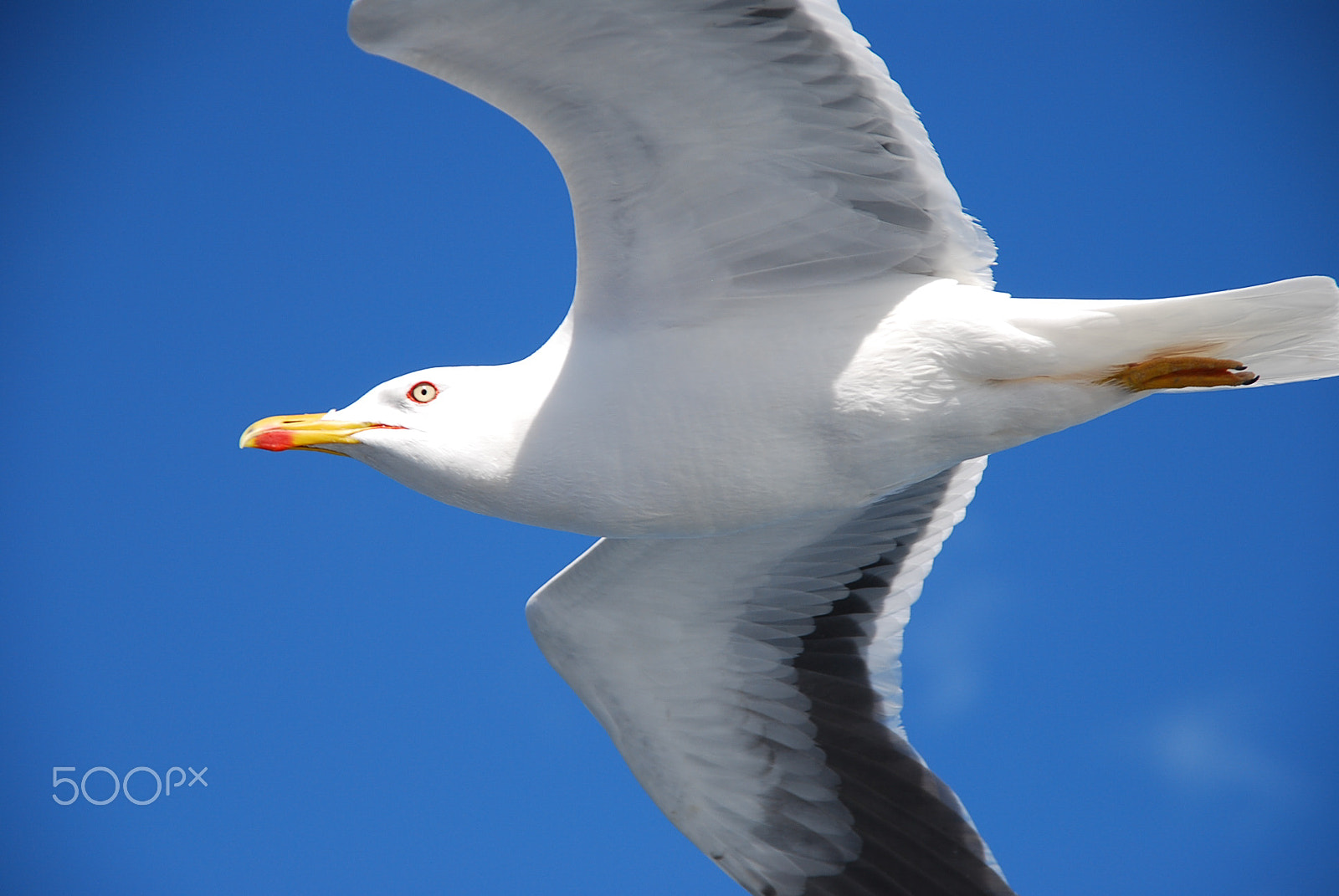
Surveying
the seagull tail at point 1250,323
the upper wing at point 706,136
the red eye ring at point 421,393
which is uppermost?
the upper wing at point 706,136

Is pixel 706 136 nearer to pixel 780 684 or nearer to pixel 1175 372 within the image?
pixel 1175 372

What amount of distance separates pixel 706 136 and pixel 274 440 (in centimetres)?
158

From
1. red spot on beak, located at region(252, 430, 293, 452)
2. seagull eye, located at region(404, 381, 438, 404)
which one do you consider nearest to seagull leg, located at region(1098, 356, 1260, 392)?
seagull eye, located at region(404, 381, 438, 404)

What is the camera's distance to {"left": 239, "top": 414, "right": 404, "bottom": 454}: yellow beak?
380cm

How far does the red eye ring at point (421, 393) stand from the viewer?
12.6 ft

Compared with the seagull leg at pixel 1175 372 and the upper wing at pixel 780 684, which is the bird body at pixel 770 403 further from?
the upper wing at pixel 780 684

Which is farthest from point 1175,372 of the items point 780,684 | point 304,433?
point 304,433

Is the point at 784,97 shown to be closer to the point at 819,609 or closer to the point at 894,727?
the point at 819,609

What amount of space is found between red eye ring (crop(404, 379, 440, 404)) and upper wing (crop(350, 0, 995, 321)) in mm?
531

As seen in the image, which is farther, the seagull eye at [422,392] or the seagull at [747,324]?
the seagull eye at [422,392]

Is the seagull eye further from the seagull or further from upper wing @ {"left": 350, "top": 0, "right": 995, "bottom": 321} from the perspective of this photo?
upper wing @ {"left": 350, "top": 0, "right": 995, "bottom": 321}

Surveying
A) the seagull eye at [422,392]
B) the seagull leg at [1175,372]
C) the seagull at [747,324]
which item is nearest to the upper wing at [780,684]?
the seagull at [747,324]

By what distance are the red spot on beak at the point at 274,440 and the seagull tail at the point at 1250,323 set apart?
2426mm

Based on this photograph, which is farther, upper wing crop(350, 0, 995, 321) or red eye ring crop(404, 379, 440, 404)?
red eye ring crop(404, 379, 440, 404)
